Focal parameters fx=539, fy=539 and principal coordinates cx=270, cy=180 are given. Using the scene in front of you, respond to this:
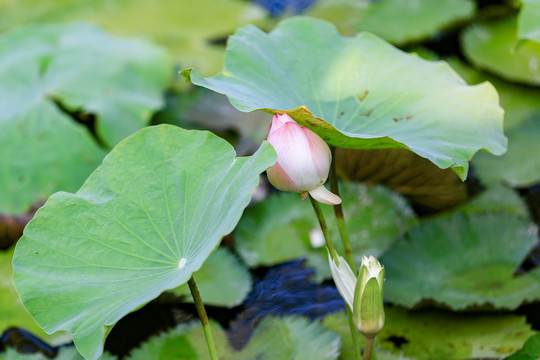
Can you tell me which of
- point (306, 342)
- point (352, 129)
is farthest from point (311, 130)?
point (306, 342)

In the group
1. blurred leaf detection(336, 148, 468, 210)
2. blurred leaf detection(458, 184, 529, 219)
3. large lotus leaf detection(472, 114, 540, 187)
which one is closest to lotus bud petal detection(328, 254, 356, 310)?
blurred leaf detection(336, 148, 468, 210)

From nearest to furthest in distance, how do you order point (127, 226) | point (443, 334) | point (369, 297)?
point (369, 297) < point (127, 226) < point (443, 334)

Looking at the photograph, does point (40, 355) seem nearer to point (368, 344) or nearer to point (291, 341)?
point (291, 341)

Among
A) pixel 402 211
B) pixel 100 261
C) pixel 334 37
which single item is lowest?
pixel 402 211

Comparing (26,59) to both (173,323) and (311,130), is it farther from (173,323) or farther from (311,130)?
(311,130)

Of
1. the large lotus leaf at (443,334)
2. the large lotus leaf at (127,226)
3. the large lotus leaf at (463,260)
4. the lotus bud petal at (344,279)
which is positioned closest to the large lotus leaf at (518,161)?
the large lotus leaf at (463,260)

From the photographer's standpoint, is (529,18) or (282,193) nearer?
(529,18)

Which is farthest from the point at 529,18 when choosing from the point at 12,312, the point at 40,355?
the point at 12,312
